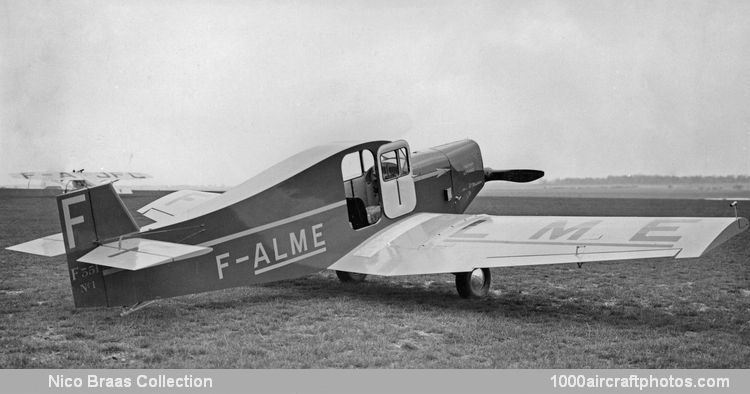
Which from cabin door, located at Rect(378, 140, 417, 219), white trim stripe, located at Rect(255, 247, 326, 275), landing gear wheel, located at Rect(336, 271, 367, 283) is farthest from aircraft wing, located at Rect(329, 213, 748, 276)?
landing gear wheel, located at Rect(336, 271, 367, 283)

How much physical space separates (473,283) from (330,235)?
1999mm

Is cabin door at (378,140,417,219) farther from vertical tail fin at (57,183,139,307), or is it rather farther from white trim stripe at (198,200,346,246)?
vertical tail fin at (57,183,139,307)

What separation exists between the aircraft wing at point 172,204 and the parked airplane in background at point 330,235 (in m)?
2.98

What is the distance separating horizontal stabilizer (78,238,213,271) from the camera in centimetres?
550

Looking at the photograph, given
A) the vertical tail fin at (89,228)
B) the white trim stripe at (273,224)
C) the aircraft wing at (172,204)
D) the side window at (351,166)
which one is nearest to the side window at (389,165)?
the side window at (351,166)

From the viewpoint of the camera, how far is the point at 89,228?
19.4 ft

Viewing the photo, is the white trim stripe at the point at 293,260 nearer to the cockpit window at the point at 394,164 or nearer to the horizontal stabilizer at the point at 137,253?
the horizontal stabilizer at the point at 137,253

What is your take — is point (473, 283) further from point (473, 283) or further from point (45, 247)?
point (45, 247)

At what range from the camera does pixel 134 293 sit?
20.1 ft

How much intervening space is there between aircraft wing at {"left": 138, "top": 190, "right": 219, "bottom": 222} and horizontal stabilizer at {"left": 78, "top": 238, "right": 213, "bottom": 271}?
14.7ft
